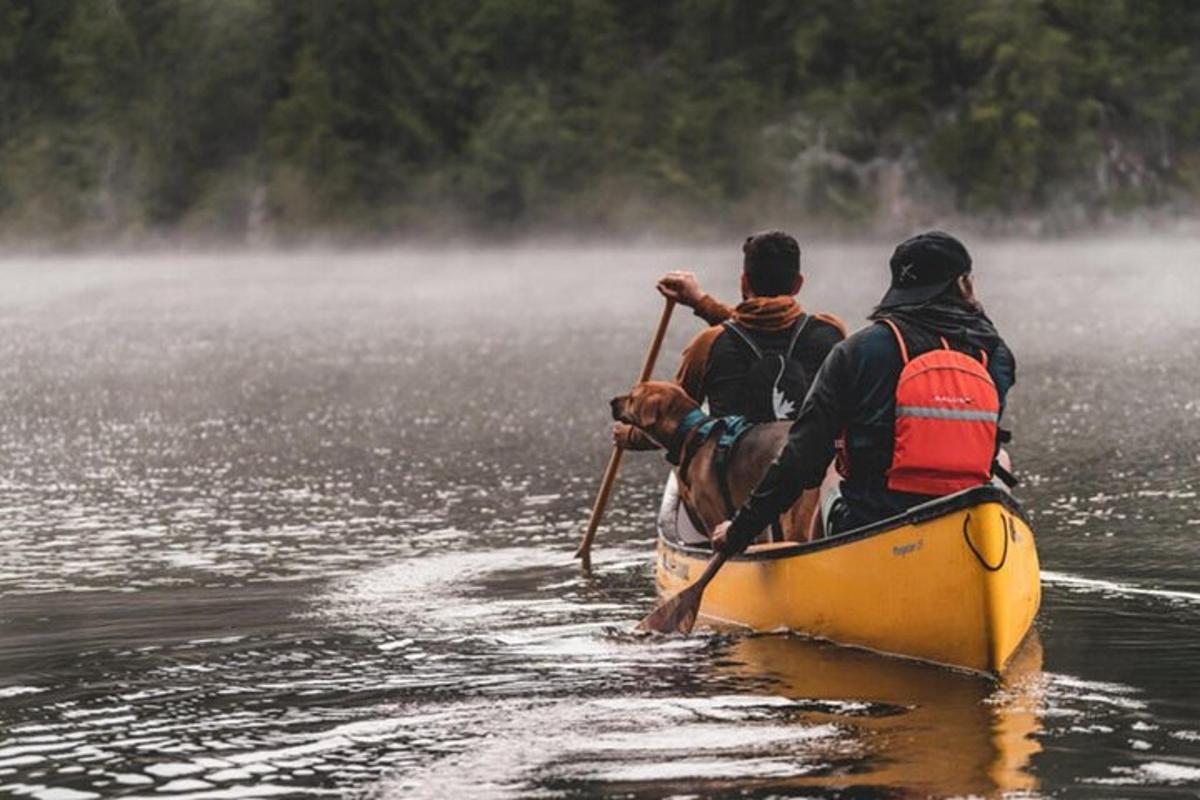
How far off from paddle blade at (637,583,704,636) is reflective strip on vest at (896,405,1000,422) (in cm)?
168

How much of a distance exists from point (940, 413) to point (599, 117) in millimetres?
91757

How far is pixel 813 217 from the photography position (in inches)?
3634

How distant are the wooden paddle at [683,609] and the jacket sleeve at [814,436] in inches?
32.4

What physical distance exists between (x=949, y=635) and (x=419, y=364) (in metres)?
27.9

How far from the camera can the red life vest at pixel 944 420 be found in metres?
9.03

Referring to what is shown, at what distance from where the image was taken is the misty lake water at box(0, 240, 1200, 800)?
7914 millimetres

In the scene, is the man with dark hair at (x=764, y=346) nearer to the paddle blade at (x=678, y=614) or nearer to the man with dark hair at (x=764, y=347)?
the man with dark hair at (x=764, y=347)

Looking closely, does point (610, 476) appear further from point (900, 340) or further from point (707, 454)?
point (900, 340)

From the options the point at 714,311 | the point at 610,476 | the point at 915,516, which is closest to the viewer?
the point at 915,516

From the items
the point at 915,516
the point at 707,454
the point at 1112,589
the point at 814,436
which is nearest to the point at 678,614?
the point at 707,454

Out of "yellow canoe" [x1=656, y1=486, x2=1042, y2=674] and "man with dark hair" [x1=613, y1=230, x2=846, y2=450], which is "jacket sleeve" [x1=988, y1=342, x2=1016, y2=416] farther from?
"man with dark hair" [x1=613, y1=230, x2=846, y2=450]

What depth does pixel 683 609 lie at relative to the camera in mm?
10461

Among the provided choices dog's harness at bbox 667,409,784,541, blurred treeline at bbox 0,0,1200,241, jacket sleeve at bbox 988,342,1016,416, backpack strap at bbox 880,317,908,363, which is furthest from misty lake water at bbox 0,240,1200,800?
blurred treeline at bbox 0,0,1200,241

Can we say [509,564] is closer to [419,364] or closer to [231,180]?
[419,364]
